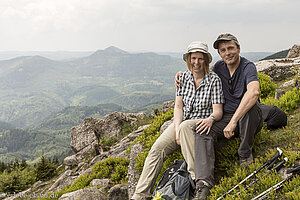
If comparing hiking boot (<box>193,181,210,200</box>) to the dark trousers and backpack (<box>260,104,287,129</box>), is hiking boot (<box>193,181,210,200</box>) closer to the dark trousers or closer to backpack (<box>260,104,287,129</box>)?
the dark trousers

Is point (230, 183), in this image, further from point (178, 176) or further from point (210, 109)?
point (210, 109)

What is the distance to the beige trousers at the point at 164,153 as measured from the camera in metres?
4.67

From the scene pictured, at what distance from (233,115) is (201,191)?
170 centimetres

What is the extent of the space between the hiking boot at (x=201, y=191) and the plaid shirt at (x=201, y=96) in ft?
5.25

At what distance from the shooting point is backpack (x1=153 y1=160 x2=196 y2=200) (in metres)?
4.30

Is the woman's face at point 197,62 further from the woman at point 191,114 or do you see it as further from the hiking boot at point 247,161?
the hiking boot at point 247,161

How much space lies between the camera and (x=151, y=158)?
5.13 meters

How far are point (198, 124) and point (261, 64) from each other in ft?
49.4

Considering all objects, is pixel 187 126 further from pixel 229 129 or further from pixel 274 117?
pixel 274 117

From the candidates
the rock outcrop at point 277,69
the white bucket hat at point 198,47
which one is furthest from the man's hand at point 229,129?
Answer: the rock outcrop at point 277,69

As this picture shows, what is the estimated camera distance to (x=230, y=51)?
4.92 metres

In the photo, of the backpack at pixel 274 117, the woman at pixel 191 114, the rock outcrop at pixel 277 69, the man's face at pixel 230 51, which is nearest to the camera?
the woman at pixel 191 114

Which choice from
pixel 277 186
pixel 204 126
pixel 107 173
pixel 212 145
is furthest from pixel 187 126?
pixel 107 173

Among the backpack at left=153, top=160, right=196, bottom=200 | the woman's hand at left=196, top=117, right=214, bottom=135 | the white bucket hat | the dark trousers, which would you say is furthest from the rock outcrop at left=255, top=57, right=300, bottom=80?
the backpack at left=153, top=160, right=196, bottom=200
